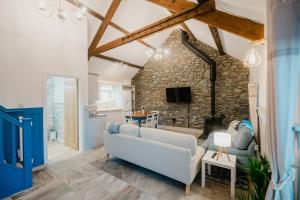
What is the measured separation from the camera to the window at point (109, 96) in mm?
6441

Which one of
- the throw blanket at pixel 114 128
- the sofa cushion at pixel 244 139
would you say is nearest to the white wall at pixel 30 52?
the throw blanket at pixel 114 128

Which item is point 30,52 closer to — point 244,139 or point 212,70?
point 244,139

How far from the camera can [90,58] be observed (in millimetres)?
5254

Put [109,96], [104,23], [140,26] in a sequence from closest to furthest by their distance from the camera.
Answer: [104,23] → [140,26] → [109,96]

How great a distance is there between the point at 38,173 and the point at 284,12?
4.12m

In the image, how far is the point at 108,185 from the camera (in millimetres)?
2316

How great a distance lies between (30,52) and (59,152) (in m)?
2.52

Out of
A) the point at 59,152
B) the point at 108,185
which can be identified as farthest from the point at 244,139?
the point at 59,152

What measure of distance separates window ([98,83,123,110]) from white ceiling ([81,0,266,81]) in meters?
0.42

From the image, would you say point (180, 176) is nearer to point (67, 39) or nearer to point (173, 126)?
point (67, 39)

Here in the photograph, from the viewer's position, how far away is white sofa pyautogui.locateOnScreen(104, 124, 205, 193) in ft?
6.87

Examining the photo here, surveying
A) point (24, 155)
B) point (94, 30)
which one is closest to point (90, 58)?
point (94, 30)

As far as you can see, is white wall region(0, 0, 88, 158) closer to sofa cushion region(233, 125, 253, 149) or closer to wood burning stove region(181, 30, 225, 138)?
sofa cushion region(233, 125, 253, 149)

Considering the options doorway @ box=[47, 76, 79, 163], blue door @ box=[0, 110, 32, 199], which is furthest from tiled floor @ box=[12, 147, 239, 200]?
doorway @ box=[47, 76, 79, 163]
